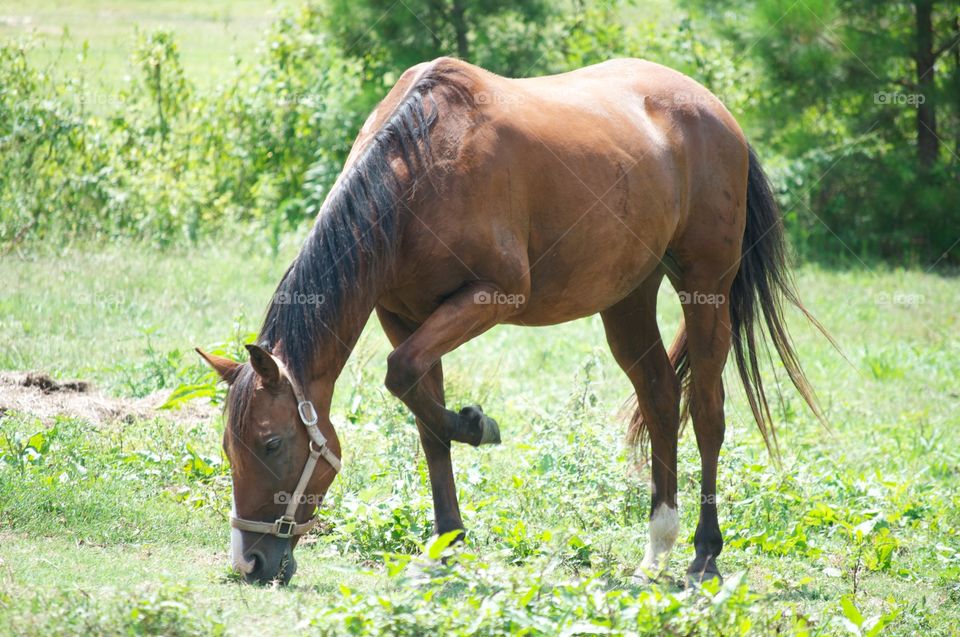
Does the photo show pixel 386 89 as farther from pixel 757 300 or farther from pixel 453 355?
pixel 757 300

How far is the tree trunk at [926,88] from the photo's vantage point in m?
12.5

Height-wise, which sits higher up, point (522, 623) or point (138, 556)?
point (522, 623)

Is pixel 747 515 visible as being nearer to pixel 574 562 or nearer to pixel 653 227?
pixel 574 562

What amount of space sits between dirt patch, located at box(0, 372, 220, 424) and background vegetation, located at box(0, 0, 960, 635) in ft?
0.16

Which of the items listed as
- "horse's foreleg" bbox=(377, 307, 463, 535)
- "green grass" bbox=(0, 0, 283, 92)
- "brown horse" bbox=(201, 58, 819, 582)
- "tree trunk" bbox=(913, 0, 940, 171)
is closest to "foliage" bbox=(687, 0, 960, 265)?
"tree trunk" bbox=(913, 0, 940, 171)

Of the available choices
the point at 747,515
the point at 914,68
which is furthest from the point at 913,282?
the point at 747,515

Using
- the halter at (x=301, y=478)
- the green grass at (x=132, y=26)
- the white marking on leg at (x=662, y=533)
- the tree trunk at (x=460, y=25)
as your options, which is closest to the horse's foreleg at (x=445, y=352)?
the halter at (x=301, y=478)

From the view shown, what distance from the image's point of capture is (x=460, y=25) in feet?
37.9

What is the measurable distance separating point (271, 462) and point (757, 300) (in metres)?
2.89

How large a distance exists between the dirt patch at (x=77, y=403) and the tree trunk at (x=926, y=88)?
9.56m

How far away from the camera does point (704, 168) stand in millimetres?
5410

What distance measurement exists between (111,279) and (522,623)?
671 cm

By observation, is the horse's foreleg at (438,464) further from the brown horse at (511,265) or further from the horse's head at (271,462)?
the horse's head at (271,462)

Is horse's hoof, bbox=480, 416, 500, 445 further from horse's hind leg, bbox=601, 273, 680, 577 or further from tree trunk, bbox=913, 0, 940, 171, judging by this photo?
tree trunk, bbox=913, 0, 940, 171
